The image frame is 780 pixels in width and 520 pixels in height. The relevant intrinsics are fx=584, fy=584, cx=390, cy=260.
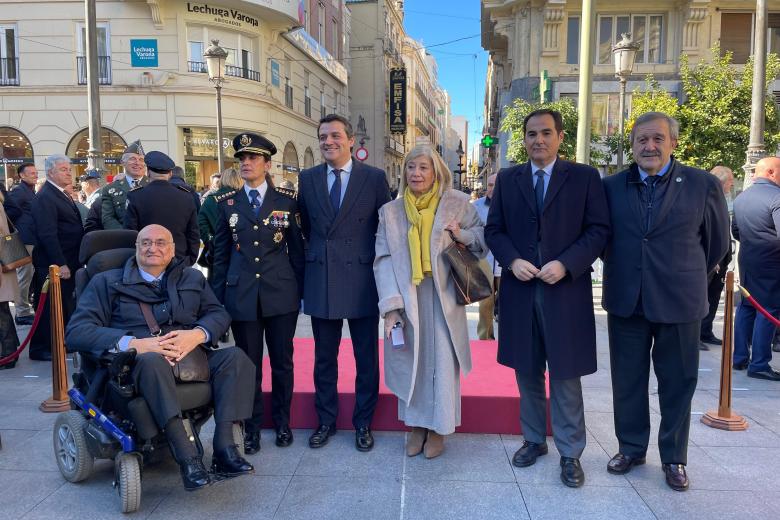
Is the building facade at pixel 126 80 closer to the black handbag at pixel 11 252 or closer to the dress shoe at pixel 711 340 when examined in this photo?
the black handbag at pixel 11 252

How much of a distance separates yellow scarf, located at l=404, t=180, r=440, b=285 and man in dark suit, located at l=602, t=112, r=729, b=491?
1017 mm

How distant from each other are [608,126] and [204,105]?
13268 millimetres

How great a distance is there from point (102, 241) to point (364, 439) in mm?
2282

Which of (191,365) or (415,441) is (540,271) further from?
(191,365)

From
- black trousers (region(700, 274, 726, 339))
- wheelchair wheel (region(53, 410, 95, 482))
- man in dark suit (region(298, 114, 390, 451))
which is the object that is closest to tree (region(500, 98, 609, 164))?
black trousers (region(700, 274, 726, 339))

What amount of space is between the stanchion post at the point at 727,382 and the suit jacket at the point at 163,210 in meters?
4.21

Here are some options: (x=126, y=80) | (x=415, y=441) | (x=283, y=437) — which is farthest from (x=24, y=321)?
(x=126, y=80)

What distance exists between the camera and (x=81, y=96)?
18781 millimetres

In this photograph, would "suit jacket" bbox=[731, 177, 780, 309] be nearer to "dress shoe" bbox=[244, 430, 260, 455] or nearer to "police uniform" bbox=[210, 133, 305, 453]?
"police uniform" bbox=[210, 133, 305, 453]

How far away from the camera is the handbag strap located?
130 inches

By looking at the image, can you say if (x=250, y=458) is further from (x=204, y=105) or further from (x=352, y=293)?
(x=204, y=105)

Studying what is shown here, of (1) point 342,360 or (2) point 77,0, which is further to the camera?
(2) point 77,0

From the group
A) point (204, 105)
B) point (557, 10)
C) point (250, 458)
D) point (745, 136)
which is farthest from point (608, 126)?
point (250, 458)

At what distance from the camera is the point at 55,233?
Result: 19.0 feet
